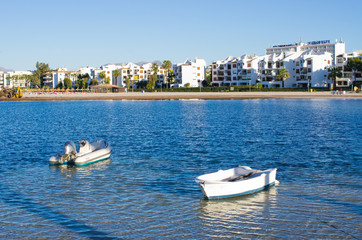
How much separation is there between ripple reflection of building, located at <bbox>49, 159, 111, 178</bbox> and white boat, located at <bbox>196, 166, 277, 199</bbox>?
8.95m

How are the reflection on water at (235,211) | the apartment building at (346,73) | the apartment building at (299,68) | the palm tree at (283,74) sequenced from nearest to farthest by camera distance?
1. the reflection on water at (235,211)
2. the apartment building at (346,73)
3. the apartment building at (299,68)
4. the palm tree at (283,74)

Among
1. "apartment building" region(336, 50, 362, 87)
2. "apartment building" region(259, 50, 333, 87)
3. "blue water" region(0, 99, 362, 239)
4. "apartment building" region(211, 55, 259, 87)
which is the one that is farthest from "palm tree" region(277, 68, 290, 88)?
"blue water" region(0, 99, 362, 239)

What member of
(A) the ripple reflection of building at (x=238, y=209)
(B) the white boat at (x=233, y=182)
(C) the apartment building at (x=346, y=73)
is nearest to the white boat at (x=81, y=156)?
(B) the white boat at (x=233, y=182)

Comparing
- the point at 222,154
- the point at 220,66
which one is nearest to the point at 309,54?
the point at 220,66

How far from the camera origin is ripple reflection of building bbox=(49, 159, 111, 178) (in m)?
24.1

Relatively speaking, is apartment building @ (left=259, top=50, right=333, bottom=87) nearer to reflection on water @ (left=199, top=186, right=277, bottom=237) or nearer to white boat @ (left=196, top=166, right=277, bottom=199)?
white boat @ (left=196, top=166, right=277, bottom=199)

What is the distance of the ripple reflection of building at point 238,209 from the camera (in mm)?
15602

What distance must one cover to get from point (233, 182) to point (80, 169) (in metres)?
11.6

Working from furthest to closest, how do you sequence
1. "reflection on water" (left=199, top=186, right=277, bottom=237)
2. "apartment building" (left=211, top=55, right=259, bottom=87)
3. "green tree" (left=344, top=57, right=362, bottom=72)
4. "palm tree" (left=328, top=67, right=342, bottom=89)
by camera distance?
"apartment building" (left=211, top=55, right=259, bottom=87) < "palm tree" (left=328, top=67, right=342, bottom=89) < "green tree" (left=344, top=57, right=362, bottom=72) < "reflection on water" (left=199, top=186, right=277, bottom=237)

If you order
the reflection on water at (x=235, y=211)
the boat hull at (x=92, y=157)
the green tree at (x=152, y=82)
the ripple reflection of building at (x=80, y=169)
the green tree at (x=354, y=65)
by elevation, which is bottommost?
the reflection on water at (x=235, y=211)

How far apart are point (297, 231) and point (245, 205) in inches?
134

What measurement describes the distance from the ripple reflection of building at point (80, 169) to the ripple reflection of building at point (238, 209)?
9559 mm

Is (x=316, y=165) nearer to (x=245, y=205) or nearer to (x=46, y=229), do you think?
(x=245, y=205)

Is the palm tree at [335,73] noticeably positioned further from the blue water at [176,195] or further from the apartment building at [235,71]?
the blue water at [176,195]
